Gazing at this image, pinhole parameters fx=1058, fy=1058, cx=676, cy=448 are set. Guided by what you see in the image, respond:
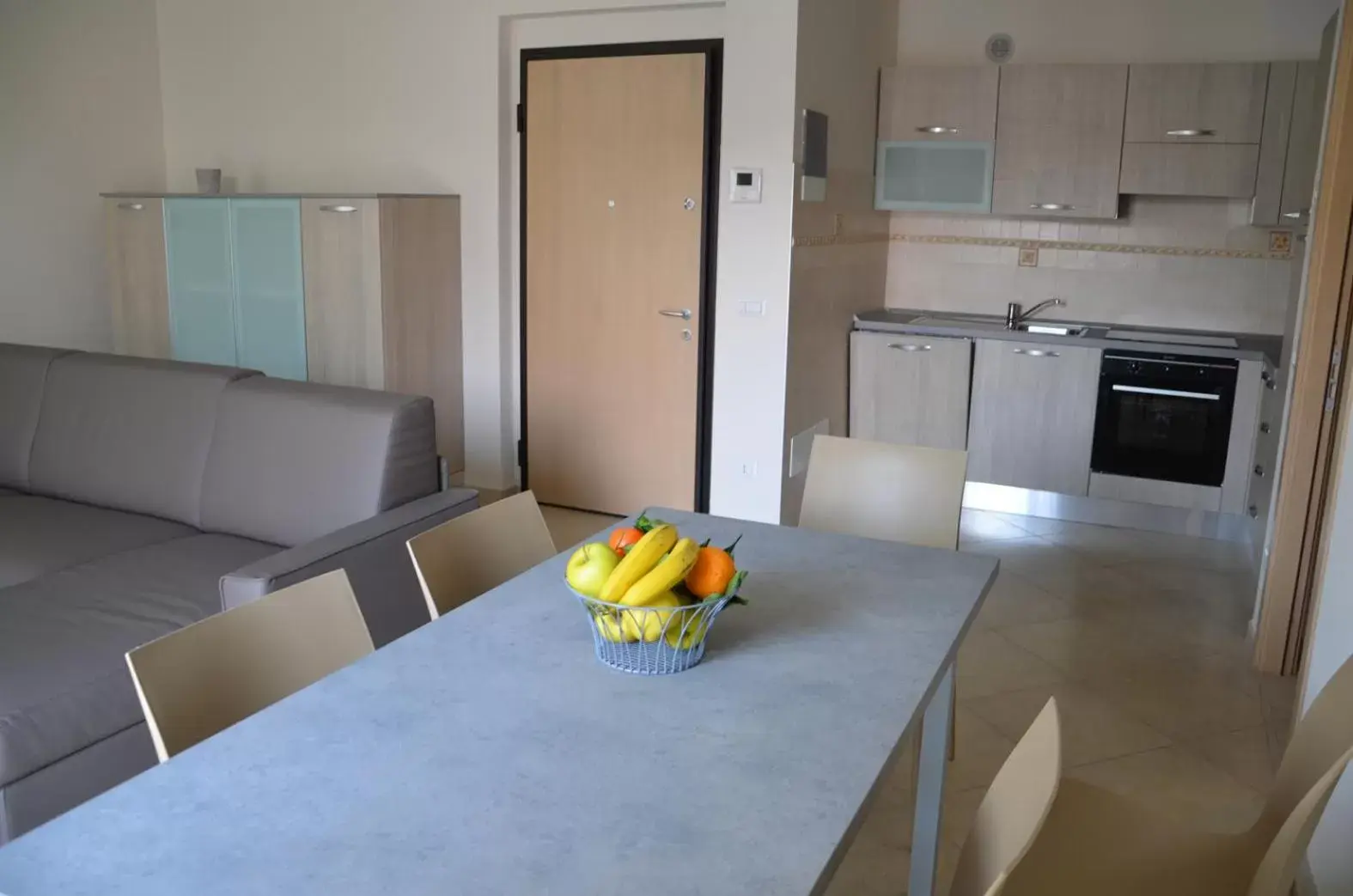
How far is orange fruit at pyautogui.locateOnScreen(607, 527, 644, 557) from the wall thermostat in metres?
2.85

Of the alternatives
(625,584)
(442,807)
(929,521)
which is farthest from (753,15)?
(442,807)

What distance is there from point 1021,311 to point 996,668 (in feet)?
8.35

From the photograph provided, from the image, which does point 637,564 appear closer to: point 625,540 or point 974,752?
point 625,540

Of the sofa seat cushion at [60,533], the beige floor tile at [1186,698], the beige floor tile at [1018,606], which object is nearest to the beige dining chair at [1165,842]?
the beige floor tile at [1186,698]

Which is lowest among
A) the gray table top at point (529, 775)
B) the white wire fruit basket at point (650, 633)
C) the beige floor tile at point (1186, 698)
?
the beige floor tile at point (1186, 698)

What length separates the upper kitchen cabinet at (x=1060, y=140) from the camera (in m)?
4.93

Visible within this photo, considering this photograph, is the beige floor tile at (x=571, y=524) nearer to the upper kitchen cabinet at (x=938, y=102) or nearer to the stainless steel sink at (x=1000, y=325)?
the stainless steel sink at (x=1000, y=325)

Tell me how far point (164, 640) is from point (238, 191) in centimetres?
471

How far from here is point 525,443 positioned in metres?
5.29

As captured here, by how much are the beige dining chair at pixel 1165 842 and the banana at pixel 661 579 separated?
2.12 feet

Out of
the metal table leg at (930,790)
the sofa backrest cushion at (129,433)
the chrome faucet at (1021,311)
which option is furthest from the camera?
the chrome faucet at (1021,311)

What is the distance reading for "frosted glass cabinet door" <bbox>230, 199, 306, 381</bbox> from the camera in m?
4.91

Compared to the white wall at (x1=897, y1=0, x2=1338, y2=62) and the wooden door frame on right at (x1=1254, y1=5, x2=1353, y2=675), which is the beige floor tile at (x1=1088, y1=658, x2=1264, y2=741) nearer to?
the wooden door frame on right at (x1=1254, y1=5, x2=1353, y2=675)

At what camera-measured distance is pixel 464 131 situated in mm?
5043
